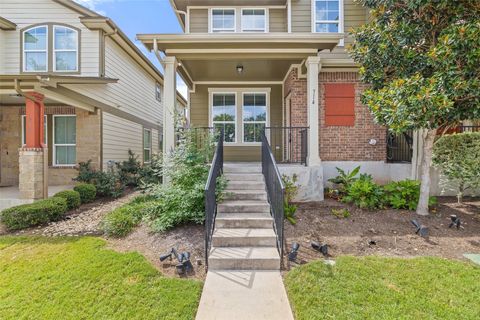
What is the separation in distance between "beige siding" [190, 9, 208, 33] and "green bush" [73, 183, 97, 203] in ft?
20.8

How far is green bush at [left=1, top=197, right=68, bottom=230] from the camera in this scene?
5641 mm

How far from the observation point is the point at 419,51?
5.31 metres

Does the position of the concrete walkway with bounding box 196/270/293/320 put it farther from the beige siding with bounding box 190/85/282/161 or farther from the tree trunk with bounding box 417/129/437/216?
the beige siding with bounding box 190/85/282/161

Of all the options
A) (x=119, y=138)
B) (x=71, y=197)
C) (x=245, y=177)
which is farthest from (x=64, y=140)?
(x=245, y=177)

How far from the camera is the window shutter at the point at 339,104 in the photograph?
7.78m

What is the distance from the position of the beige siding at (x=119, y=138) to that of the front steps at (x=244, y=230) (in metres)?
5.88

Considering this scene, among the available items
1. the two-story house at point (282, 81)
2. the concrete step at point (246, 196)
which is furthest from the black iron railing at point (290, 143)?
the concrete step at point (246, 196)

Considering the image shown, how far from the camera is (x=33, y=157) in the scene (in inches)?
274

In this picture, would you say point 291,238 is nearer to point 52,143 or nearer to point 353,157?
point 353,157

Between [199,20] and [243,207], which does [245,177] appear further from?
[199,20]

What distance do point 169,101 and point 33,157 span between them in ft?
12.8

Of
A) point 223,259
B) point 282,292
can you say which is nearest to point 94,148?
point 223,259

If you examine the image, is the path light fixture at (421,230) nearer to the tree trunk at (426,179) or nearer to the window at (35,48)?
the tree trunk at (426,179)

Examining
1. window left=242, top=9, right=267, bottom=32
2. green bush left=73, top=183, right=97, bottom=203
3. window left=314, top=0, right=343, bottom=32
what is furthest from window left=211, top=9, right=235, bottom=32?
green bush left=73, top=183, right=97, bottom=203
